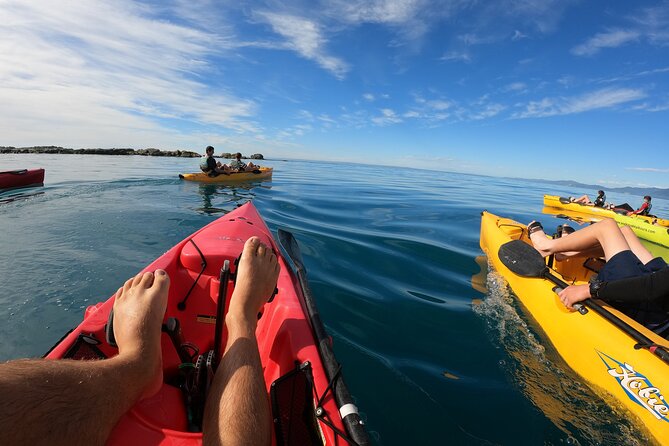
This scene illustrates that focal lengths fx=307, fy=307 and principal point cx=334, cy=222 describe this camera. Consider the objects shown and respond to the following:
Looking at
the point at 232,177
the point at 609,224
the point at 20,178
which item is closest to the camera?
the point at 609,224

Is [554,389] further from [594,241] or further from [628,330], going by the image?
[594,241]

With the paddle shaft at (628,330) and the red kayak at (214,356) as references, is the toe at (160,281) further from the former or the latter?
the paddle shaft at (628,330)

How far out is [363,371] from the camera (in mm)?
2746

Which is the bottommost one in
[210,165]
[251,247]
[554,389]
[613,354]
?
[554,389]

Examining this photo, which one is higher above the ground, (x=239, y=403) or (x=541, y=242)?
(x=541, y=242)

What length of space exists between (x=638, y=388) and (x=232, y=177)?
50.6 ft

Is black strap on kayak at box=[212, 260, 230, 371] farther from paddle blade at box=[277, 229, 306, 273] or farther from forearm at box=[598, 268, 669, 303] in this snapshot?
forearm at box=[598, 268, 669, 303]

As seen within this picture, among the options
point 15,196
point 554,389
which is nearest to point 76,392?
point 554,389

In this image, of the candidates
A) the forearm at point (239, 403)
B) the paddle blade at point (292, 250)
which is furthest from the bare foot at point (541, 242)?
the forearm at point (239, 403)

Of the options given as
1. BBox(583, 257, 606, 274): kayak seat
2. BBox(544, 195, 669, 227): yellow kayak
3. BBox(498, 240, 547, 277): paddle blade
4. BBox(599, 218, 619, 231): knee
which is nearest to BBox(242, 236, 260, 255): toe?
BBox(498, 240, 547, 277): paddle blade

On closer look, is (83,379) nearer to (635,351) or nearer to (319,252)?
(635,351)

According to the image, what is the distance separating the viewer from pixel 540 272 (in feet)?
12.2

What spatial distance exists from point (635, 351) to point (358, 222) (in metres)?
6.17

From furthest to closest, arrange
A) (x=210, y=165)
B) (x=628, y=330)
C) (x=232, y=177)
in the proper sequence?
(x=232, y=177) → (x=210, y=165) → (x=628, y=330)
